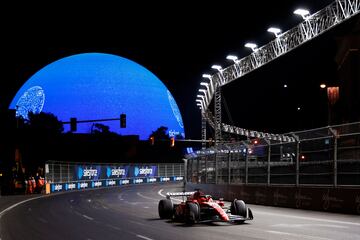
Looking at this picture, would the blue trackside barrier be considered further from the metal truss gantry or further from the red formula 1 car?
the red formula 1 car

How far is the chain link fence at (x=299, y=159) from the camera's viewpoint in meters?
23.4

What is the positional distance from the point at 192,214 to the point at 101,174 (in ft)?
186

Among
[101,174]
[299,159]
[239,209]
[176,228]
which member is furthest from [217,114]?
[176,228]

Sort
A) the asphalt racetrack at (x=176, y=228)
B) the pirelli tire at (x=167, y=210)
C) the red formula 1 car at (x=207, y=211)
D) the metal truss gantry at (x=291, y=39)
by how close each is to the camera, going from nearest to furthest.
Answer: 1. the asphalt racetrack at (x=176, y=228)
2. the red formula 1 car at (x=207, y=211)
3. the pirelli tire at (x=167, y=210)
4. the metal truss gantry at (x=291, y=39)

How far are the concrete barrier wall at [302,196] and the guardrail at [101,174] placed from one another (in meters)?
27.3

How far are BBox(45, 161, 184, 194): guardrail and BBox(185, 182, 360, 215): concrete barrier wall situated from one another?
89.7 ft

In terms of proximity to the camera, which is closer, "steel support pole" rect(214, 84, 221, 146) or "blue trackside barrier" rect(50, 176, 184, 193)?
"steel support pole" rect(214, 84, 221, 146)

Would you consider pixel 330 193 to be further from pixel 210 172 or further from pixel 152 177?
pixel 152 177

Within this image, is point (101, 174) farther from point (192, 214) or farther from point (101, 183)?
point (192, 214)

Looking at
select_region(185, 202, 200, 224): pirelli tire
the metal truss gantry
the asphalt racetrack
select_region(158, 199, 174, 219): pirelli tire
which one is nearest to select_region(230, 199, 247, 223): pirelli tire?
the asphalt racetrack

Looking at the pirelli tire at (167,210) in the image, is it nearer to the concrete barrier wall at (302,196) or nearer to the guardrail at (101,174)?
the concrete barrier wall at (302,196)

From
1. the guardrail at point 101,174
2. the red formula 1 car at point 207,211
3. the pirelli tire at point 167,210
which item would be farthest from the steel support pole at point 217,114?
the red formula 1 car at point 207,211

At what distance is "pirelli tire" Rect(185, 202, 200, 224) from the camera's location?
1850 cm

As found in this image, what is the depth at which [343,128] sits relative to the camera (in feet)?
78.2
